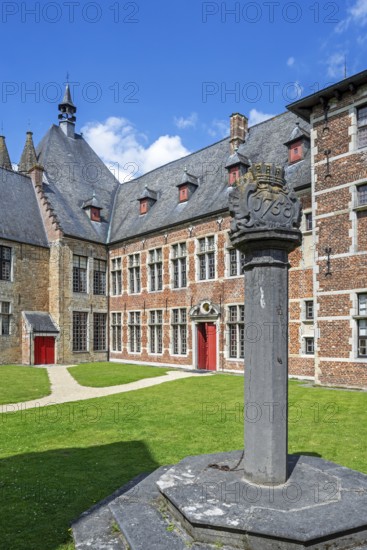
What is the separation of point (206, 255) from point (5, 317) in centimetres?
1216

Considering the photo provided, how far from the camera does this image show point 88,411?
1024 cm

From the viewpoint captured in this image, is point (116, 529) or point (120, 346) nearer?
point (116, 529)

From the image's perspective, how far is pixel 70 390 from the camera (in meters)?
13.9

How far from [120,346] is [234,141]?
1432cm

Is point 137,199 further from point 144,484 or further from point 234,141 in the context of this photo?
point 144,484

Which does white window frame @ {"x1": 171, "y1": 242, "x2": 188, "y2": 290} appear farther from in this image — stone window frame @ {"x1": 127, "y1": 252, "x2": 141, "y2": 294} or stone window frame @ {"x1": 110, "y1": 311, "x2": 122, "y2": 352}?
stone window frame @ {"x1": 110, "y1": 311, "x2": 122, "y2": 352}

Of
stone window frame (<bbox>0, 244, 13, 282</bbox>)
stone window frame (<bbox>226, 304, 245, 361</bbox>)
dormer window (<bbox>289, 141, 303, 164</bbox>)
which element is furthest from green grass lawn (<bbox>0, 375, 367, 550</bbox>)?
stone window frame (<bbox>0, 244, 13, 282</bbox>)

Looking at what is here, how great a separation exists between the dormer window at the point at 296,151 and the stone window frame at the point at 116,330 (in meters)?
14.3

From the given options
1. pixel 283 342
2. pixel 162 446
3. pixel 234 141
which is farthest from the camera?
pixel 234 141

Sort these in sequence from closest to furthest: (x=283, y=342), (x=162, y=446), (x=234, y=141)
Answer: (x=283, y=342) → (x=162, y=446) → (x=234, y=141)

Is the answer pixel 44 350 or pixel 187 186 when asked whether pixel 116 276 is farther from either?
pixel 187 186

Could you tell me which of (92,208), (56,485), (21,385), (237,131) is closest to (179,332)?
(21,385)

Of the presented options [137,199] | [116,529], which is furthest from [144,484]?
[137,199]

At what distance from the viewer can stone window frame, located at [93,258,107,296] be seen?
26836 millimetres
